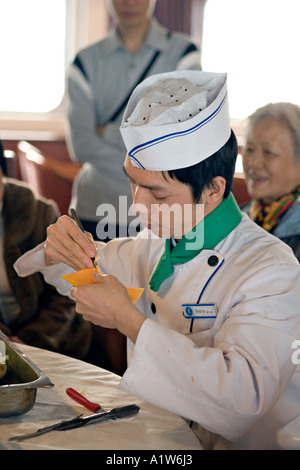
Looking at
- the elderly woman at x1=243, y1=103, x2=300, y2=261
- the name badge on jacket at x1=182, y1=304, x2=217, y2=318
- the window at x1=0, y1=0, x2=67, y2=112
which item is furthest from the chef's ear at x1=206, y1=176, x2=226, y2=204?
the window at x1=0, y1=0, x2=67, y2=112

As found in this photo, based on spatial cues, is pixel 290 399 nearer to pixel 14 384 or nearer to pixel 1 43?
pixel 14 384

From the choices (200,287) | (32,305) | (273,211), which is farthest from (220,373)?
(273,211)

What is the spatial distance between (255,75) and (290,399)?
4.74 m

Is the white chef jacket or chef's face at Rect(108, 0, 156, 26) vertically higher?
chef's face at Rect(108, 0, 156, 26)

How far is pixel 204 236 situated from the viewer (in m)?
1.79

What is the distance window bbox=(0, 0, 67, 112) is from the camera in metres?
5.73

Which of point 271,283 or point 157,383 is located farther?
point 271,283

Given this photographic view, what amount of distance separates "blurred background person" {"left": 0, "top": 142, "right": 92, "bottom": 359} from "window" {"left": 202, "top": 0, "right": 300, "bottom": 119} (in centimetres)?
347

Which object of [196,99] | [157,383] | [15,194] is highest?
[196,99]

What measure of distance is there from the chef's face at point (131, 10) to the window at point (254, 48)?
2.22 metres

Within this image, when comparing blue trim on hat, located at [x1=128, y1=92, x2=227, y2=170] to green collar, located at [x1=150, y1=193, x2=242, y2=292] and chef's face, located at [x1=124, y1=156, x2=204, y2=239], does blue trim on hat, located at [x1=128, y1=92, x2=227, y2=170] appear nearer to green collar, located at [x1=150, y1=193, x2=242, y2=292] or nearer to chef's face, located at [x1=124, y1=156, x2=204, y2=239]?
chef's face, located at [x1=124, y1=156, x2=204, y2=239]

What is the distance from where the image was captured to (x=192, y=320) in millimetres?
1780

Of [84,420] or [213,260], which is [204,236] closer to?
[213,260]

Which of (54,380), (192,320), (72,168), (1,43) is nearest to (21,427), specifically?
(54,380)
